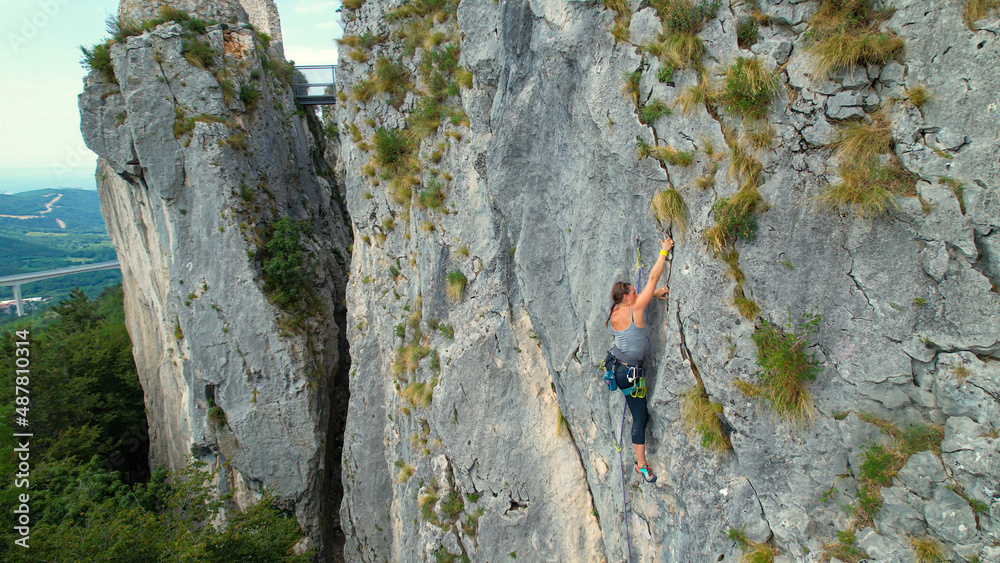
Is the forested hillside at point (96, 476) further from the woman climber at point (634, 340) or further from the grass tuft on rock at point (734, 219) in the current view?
the grass tuft on rock at point (734, 219)

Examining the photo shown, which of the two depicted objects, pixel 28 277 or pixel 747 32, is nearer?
pixel 747 32

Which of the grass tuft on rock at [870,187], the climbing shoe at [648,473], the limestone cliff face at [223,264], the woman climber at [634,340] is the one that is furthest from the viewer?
the limestone cliff face at [223,264]

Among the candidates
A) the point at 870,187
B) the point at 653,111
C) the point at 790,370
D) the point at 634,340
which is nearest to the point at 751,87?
the point at 653,111

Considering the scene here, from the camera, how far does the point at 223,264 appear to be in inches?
515

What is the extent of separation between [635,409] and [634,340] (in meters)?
0.97

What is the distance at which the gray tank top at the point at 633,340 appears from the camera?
5.67m

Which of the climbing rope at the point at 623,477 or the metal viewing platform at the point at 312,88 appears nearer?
the climbing rope at the point at 623,477

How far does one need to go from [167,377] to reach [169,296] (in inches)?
149

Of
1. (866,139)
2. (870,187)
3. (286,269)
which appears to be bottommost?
(286,269)

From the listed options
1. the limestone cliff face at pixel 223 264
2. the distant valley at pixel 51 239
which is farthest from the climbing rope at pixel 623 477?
the distant valley at pixel 51 239

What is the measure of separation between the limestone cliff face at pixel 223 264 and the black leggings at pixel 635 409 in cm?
1032

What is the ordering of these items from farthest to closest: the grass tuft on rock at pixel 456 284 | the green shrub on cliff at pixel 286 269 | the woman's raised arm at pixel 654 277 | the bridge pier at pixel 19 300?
the bridge pier at pixel 19 300
the green shrub on cliff at pixel 286 269
the grass tuft on rock at pixel 456 284
the woman's raised arm at pixel 654 277

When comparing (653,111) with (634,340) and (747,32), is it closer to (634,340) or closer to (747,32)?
(747,32)

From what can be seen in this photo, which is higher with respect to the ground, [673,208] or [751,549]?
[673,208]
